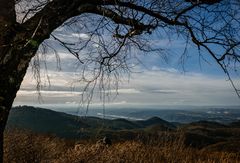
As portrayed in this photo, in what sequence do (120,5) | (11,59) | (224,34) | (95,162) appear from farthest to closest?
(95,162), (224,34), (120,5), (11,59)

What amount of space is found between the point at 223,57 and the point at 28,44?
3827 mm

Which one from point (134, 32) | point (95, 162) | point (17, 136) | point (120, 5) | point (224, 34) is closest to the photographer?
point (120, 5)

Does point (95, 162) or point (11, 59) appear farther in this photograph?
point (95, 162)

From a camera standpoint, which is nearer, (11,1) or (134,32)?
(11,1)

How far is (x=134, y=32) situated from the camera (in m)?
8.70

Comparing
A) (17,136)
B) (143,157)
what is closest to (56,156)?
(17,136)

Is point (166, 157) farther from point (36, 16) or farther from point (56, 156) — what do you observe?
point (36, 16)

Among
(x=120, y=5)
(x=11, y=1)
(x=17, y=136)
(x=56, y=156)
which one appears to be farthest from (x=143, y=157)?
(x=11, y=1)

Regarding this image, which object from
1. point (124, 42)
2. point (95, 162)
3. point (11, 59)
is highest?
point (124, 42)

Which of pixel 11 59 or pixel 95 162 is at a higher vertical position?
pixel 11 59

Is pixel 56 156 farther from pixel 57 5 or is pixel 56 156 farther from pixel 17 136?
pixel 57 5

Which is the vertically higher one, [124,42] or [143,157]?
[124,42]

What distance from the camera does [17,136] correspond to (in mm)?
12953

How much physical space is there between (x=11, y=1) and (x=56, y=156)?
7001mm
